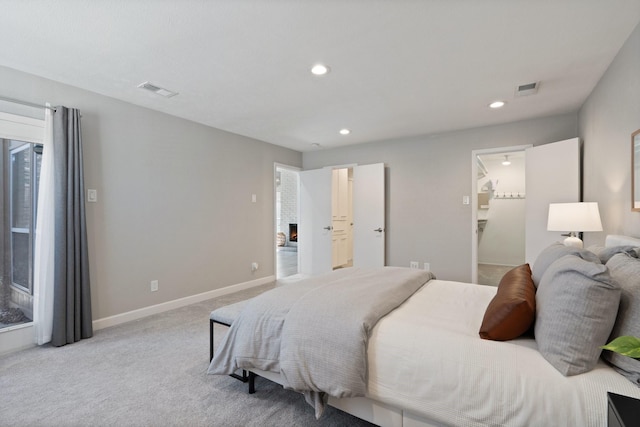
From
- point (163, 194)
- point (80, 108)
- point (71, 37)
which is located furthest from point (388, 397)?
point (80, 108)

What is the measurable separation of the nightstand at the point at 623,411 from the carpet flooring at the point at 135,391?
1.19 m

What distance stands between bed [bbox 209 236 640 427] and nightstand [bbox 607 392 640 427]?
0.22 metres

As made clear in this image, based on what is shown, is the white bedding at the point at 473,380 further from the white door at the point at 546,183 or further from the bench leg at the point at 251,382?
the white door at the point at 546,183

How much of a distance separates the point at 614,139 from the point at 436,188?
7.61 ft

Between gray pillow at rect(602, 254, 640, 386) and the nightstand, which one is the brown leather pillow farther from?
the nightstand

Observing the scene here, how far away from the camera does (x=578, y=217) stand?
8.47ft

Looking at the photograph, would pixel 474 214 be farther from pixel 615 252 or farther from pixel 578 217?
pixel 615 252

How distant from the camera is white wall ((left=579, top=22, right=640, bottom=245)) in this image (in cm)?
208

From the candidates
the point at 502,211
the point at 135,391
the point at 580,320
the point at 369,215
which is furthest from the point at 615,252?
the point at 502,211

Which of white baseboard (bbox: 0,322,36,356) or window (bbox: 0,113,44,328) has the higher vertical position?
window (bbox: 0,113,44,328)

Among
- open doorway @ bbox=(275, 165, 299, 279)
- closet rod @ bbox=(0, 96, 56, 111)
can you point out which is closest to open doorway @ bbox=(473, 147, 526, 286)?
open doorway @ bbox=(275, 165, 299, 279)

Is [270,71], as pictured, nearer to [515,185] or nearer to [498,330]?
[498,330]

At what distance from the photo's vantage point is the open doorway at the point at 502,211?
665 cm

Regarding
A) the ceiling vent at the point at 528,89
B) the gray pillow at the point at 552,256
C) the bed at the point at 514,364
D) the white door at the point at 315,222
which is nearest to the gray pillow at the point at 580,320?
the bed at the point at 514,364
